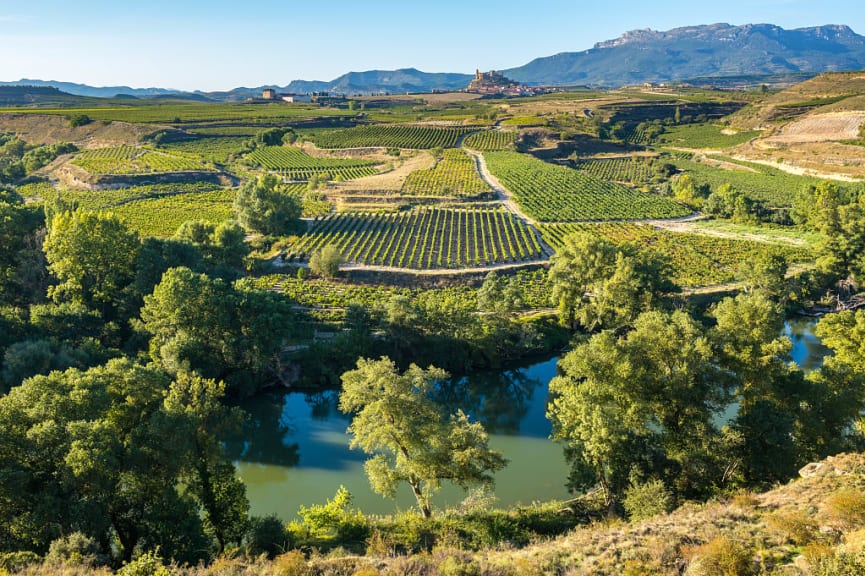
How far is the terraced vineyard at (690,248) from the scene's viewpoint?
55438 millimetres

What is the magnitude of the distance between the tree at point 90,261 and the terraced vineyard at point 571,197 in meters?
55.7

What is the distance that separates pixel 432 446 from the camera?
72.2 feet

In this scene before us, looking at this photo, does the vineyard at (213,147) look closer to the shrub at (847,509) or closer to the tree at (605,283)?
the tree at (605,283)

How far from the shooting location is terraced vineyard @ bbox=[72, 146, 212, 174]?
10286 cm

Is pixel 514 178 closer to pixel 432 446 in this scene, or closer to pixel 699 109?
pixel 432 446

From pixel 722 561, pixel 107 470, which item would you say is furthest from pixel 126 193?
pixel 722 561

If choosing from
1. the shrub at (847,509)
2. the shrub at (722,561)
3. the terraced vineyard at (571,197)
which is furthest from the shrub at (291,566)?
the terraced vineyard at (571,197)

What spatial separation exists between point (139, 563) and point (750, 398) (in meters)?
27.8

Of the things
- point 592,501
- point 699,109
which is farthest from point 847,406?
point 699,109

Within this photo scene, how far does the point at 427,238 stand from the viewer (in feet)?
221

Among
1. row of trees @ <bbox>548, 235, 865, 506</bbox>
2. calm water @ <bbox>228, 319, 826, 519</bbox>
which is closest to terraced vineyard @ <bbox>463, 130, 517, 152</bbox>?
calm water @ <bbox>228, 319, 826, 519</bbox>

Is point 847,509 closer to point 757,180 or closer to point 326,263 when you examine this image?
point 326,263

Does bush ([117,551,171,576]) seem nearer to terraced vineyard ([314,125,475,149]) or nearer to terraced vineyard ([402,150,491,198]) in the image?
terraced vineyard ([402,150,491,198])

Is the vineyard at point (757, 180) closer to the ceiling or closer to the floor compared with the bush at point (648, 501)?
closer to the ceiling
